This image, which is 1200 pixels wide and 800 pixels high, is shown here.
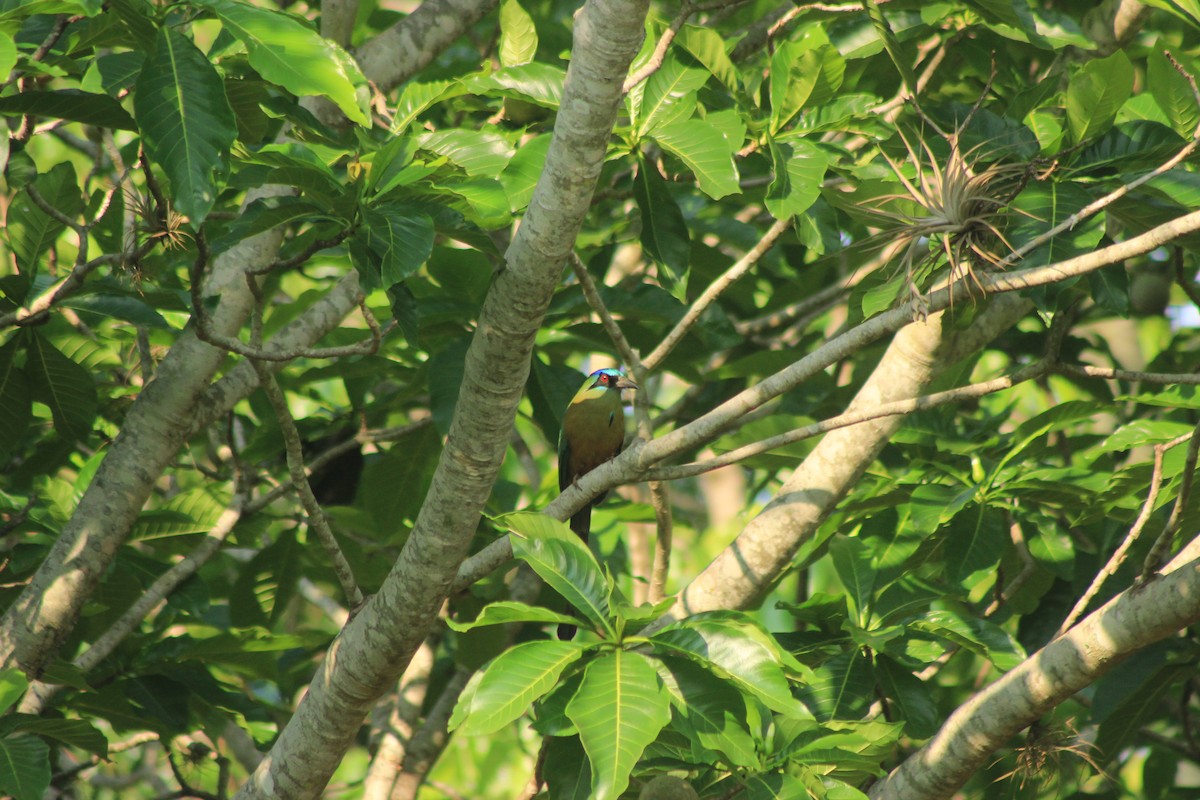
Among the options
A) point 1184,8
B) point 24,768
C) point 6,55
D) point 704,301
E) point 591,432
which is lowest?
point 591,432

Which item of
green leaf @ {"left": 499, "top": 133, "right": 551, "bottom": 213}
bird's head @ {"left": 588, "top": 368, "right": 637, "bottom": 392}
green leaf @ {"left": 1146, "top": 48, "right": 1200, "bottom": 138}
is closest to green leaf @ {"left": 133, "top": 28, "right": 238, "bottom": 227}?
green leaf @ {"left": 499, "top": 133, "right": 551, "bottom": 213}

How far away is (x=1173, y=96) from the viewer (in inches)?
123

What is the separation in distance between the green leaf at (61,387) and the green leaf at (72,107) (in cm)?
85

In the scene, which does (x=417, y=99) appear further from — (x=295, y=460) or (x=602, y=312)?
(x=295, y=460)

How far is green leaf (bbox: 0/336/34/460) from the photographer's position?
142 inches

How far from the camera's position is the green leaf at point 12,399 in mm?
3611

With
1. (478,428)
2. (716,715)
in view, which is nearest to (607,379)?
(478,428)

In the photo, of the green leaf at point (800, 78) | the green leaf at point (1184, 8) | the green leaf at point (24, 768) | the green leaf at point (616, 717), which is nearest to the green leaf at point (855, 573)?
the green leaf at point (616, 717)

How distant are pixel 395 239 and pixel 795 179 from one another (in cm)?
115

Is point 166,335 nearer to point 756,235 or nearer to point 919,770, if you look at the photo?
point 756,235

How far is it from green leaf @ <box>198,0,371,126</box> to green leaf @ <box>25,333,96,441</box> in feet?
4.92

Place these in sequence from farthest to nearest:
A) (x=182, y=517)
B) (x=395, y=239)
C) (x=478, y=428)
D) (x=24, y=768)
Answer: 1. (x=182, y=517)
2. (x=24, y=768)
3. (x=478, y=428)
4. (x=395, y=239)

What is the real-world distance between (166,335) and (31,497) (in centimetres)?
87

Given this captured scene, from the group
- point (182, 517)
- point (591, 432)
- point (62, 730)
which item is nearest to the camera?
point (62, 730)
